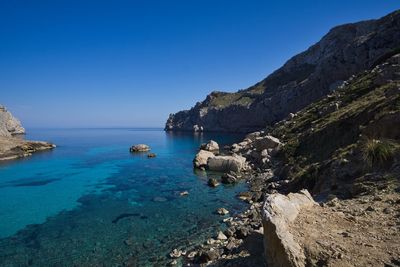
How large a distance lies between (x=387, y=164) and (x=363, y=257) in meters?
7.28

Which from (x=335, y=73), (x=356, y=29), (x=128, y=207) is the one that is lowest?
(x=128, y=207)

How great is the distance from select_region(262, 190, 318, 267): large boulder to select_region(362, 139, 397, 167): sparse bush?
5928mm

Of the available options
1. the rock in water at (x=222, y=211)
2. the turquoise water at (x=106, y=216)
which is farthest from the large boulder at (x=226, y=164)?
the rock in water at (x=222, y=211)

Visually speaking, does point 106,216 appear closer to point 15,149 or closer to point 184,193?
point 184,193

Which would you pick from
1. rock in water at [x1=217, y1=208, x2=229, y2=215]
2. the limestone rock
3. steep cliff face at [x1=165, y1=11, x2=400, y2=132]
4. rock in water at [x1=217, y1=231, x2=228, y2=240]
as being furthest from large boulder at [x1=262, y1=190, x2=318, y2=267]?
steep cliff face at [x1=165, y1=11, x2=400, y2=132]

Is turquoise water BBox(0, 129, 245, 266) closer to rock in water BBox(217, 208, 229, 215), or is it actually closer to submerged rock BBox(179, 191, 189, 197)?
submerged rock BBox(179, 191, 189, 197)

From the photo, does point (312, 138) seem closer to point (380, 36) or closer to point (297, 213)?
point (297, 213)

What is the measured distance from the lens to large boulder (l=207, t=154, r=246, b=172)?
40828 mm

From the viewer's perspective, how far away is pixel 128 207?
87.8 feet

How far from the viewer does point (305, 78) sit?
114 metres

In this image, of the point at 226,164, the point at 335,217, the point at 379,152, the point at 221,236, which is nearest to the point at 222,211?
the point at 221,236

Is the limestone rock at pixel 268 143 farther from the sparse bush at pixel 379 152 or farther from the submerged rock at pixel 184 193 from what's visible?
the sparse bush at pixel 379 152

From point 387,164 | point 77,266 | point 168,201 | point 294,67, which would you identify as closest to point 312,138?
point 168,201

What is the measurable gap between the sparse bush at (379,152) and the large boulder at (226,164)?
26383 millimetres
